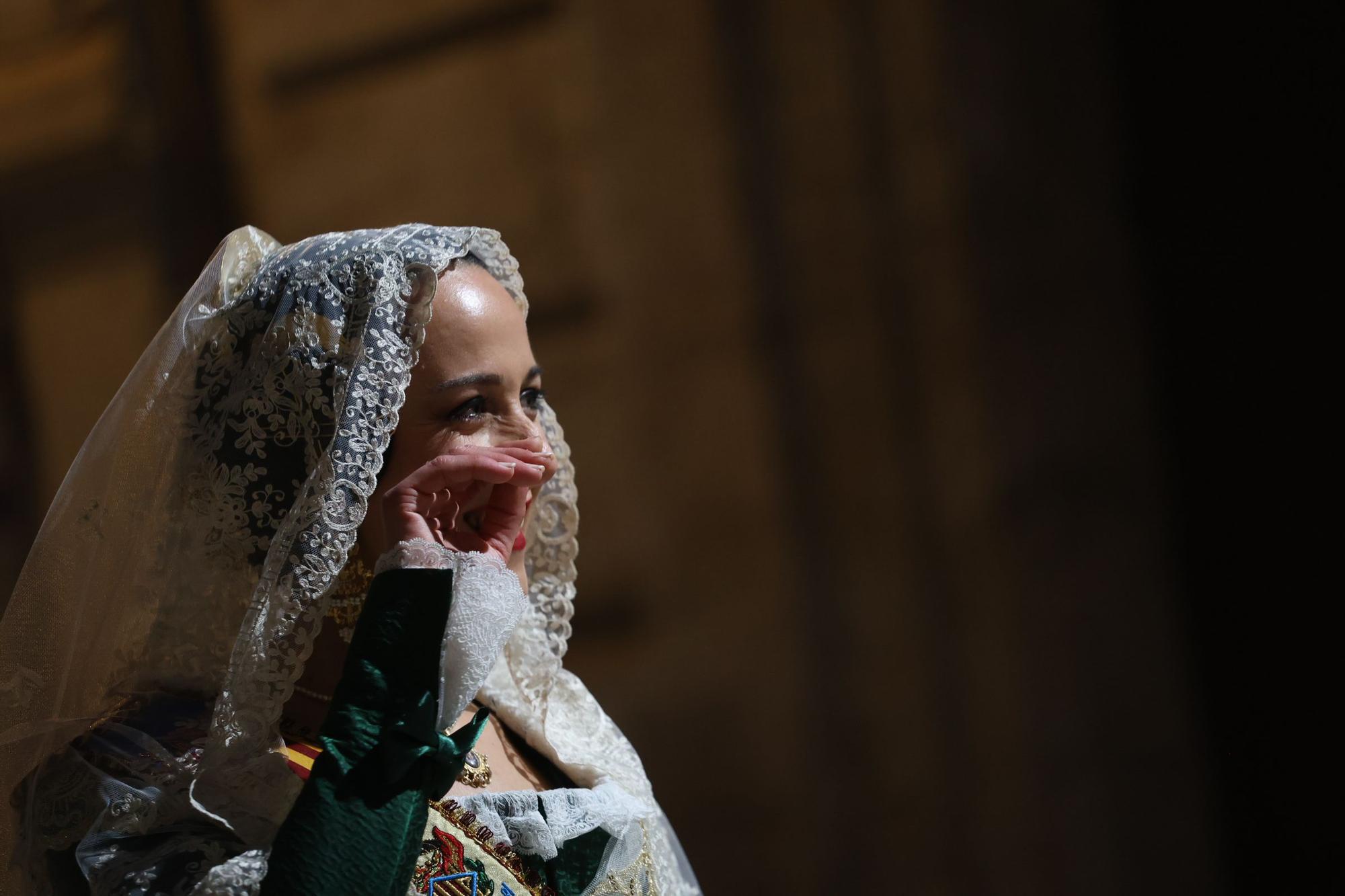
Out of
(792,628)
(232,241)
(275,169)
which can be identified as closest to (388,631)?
(232,241)

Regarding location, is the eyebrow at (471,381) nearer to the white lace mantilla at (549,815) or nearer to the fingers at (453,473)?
the fingers at (453,473)

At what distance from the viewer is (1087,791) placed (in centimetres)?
239

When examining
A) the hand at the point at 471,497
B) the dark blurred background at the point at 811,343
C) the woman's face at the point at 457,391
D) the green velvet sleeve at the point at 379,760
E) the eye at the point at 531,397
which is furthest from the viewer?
the dark blurred background at the point at 811,343

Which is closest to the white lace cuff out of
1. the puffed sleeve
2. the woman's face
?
the puffed sleeve

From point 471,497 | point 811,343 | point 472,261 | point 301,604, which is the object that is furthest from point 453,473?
point 811,343

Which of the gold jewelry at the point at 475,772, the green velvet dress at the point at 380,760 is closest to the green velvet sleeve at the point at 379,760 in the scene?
the green velvet dress at the point at 380,760

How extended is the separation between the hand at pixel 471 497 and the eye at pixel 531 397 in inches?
3.7

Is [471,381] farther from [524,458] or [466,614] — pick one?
[466,614]

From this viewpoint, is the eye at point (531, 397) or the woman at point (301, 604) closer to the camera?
the woman at point (301, 604)

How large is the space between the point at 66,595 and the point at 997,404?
1.78 meters

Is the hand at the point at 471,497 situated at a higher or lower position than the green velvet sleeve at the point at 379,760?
higher

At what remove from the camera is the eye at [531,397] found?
1.37m

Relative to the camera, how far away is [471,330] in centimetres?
130

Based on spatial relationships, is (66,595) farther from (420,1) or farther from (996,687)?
(996,687)
